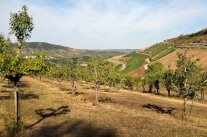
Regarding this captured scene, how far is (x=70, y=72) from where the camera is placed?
3775 inches

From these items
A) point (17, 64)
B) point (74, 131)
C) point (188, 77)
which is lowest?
point (74, 131)

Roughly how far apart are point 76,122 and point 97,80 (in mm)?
29548

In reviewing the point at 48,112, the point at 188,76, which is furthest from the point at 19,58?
the point at 188,76

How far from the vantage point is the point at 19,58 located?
32625 mm

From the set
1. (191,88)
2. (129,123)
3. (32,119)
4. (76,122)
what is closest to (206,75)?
(191,88)

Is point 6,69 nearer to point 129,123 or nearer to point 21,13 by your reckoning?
point 21,13

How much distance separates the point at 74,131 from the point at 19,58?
10.7 meters

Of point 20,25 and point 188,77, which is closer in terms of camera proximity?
point 20,25

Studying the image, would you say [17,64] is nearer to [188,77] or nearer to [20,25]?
[20,25]

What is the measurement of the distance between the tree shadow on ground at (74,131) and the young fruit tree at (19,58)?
3.49m

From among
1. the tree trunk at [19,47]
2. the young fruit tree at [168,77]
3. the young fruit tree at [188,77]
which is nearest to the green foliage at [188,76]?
the young fruit tree at [188,77]

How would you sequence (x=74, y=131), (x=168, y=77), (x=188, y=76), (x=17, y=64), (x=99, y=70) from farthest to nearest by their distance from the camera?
(x=99, y=70), (x=168, y=77), (x=188, y=76), (x=74, y=131), (x=17, y=64)

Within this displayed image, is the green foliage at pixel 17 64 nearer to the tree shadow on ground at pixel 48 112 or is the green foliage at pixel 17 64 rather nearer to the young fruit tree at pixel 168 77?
the tree shadow on ground at pixel 48 112

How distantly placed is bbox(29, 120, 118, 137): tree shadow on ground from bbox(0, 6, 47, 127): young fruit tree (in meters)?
3.49
